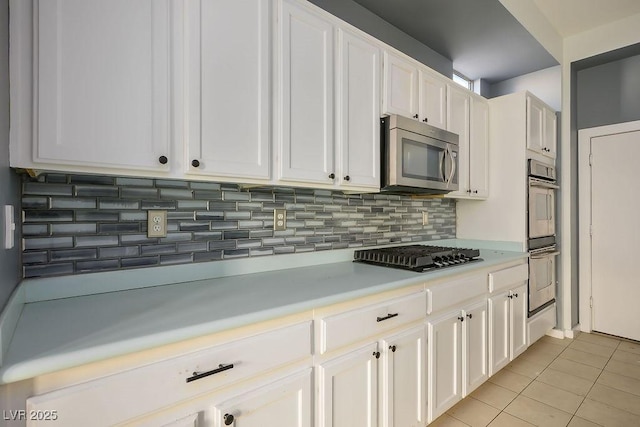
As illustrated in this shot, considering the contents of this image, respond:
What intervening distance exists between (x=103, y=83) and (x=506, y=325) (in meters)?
2.79

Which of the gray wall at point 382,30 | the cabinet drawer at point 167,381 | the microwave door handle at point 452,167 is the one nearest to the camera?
the cabinet drawer at point 167,381

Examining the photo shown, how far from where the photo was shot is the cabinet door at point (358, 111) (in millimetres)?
1726

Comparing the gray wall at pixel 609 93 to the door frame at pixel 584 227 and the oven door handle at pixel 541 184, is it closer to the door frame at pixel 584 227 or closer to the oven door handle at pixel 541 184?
the door frame at pixel 584 227

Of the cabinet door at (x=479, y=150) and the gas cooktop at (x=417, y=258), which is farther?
the cabinet door at (x=479, y=150)

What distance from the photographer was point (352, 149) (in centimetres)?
178

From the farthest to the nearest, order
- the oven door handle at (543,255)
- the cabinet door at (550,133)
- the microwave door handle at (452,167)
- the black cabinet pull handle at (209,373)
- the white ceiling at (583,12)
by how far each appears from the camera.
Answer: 1. the cabinet door at (550,133)
2. the oven door handle at (543,255)
3. the white ceiling at (583,12)
4. the microwave door handle at (452,167)
5. the black cabinet pull handle at (209,373)

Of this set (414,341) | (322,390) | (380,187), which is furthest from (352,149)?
(322,390)

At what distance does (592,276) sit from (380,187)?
2934 millimetres

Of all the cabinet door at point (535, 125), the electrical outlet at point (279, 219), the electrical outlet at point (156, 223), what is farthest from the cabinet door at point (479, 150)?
the electrical outlet at point (156, 223)

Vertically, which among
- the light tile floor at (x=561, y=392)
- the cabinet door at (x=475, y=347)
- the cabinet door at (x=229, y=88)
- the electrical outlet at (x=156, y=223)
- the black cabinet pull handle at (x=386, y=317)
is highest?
the cabinet door at (x=229, y=88)

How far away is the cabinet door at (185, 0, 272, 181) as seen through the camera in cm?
123

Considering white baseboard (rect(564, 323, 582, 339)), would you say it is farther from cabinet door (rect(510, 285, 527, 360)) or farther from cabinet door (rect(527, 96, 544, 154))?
cabinet door (rect(527, 96, 544, 154))

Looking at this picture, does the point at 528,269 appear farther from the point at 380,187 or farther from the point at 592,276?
the point at 380,187

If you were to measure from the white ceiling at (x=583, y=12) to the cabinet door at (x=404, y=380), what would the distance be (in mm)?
3013
